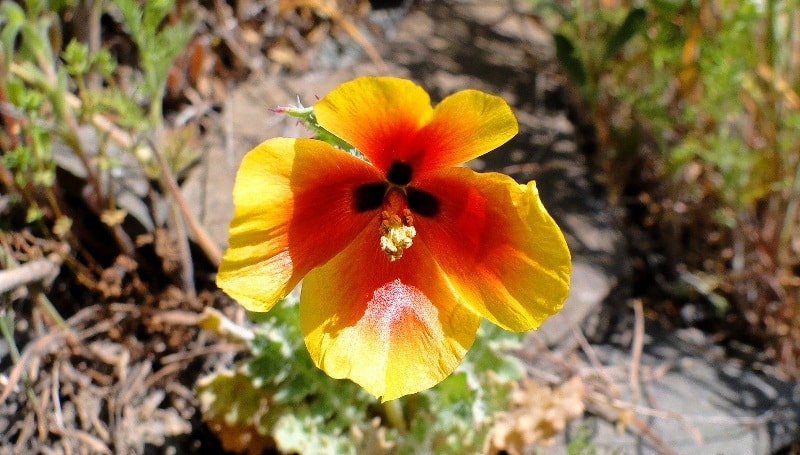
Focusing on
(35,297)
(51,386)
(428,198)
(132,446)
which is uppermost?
(428,198)

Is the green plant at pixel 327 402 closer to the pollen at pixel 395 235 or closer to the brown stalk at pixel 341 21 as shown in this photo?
the pollen at pixel 395 235

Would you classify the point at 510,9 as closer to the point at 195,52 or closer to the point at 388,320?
the point at 195,52

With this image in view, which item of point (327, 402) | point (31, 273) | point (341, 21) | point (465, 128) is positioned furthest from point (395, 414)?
point (341, 21)

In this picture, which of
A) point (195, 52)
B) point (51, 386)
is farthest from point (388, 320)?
point (195, 52)

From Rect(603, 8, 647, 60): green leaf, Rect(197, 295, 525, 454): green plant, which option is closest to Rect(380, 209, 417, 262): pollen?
Rect(197, 295, 525, 454): green plant

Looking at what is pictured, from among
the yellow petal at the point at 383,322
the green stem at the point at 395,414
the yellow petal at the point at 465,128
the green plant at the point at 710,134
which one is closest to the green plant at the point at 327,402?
the green stem at the point at 395,414

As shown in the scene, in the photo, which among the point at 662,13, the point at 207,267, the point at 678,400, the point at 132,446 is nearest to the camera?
the point at 132,446

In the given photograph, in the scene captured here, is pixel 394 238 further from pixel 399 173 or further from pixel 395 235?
pixel 399 173
